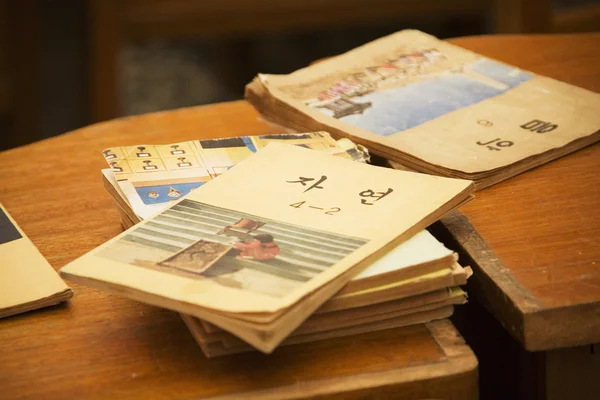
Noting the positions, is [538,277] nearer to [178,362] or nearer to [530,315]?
[530,315]

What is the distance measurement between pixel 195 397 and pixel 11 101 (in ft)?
7.30

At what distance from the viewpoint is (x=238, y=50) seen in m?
3.03

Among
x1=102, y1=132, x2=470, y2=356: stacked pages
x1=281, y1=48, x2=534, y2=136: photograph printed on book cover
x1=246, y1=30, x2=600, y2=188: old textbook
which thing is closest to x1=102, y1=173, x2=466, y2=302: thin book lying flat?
x1=102, y1=132, x2=470, y2=356: stacked pages

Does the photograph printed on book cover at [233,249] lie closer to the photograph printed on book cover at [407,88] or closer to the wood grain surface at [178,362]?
the wood grain surface at [178,362]

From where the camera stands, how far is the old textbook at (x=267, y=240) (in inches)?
23.9

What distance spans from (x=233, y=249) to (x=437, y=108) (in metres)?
0.45

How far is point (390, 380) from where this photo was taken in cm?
62

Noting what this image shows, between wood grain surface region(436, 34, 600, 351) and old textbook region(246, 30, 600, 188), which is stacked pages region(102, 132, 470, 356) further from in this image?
old textbook region(246, 30, 600, 188)

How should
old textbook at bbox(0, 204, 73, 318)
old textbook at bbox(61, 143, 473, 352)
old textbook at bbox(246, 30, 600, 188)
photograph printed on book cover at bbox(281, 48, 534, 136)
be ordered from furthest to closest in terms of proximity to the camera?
photograph printed on book cover at bbox(281, 48, 534, 136) → old textbook at bbox(246, 30, 600, 188) → old textbook at bbox(0, 204, 73, 318) → old textbook at bbox(61, 143, 473, 352)

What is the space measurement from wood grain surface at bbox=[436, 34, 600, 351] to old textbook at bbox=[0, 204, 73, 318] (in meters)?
0.38

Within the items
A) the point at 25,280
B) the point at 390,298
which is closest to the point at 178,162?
the point at 25,280

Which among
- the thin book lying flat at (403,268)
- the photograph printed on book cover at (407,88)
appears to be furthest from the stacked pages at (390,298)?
the photograph printed on book cover at (407,88)

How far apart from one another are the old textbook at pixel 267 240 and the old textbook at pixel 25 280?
3.0 inches

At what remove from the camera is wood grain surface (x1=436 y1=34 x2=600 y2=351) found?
2.20ft
